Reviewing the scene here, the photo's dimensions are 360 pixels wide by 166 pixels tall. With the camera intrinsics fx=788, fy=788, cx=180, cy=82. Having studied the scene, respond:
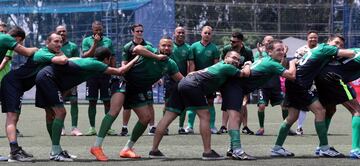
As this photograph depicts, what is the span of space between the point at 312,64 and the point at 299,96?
1.53ft

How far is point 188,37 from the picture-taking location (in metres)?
33.3

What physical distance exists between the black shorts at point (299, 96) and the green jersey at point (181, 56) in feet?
13.6

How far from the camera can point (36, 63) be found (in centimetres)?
1035

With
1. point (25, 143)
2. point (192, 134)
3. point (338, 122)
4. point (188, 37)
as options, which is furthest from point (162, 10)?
point (25, 143)

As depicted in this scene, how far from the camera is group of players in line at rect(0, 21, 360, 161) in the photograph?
1015 cm

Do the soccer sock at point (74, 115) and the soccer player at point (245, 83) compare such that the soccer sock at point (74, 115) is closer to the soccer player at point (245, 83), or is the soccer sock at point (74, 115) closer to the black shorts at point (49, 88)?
the black shorts at point (49, 88)

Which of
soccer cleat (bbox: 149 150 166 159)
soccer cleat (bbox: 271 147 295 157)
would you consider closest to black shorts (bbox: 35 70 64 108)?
soccer cleat (bbox: 149 150 166 159)

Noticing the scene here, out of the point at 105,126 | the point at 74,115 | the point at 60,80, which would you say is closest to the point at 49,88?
the point at 60,80

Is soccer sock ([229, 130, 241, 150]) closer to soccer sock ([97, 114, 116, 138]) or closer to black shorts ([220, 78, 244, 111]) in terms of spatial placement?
black shorts ([220, 78, 244, 111])

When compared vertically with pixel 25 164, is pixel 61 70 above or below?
above

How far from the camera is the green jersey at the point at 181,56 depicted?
14.7m

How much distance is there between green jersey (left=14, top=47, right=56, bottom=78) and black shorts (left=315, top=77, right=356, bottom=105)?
367cm

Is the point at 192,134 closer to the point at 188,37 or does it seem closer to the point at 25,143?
the point at 25,143

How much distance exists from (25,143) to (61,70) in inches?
105
